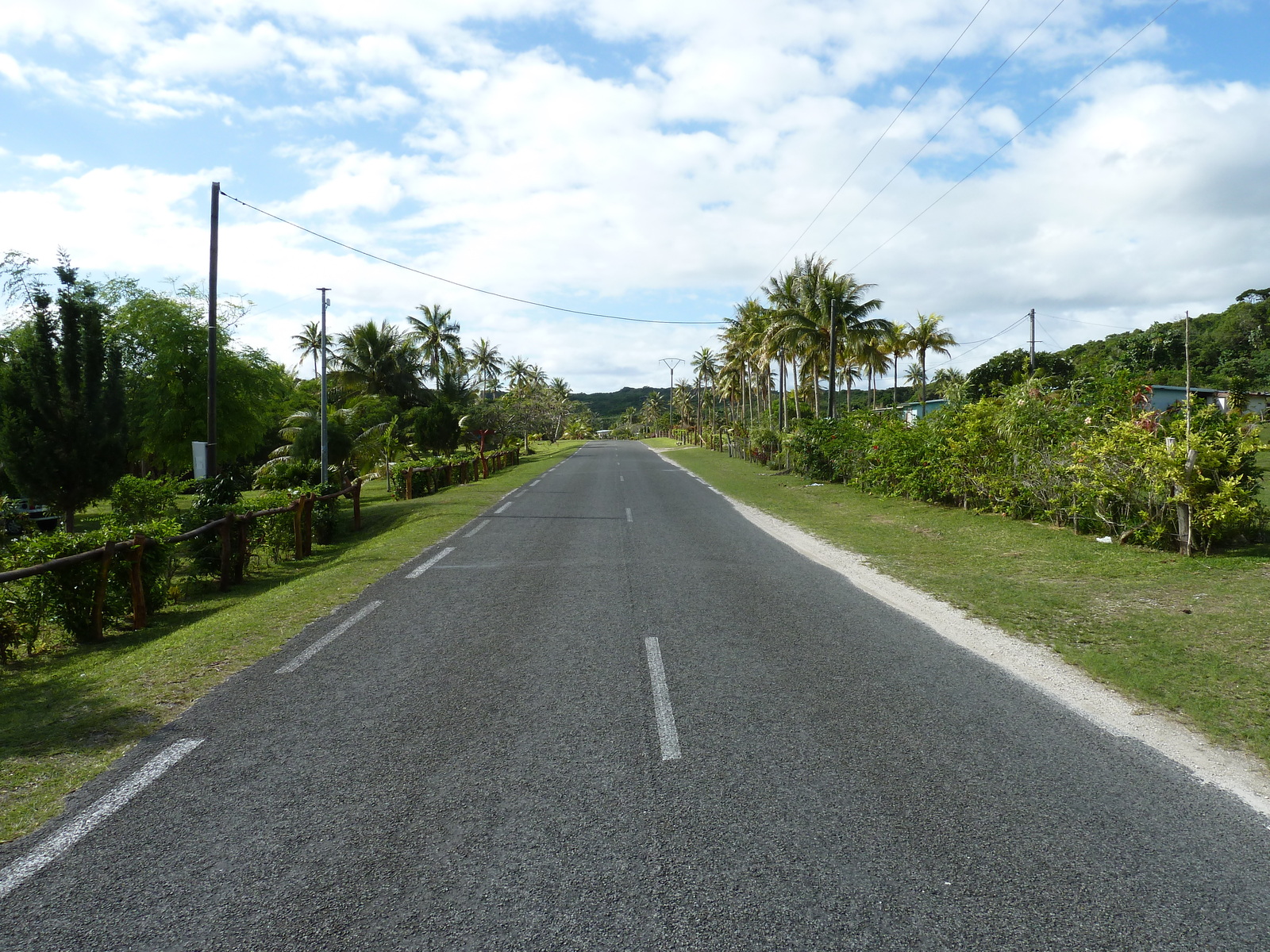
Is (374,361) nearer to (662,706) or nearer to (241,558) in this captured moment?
(241,558)

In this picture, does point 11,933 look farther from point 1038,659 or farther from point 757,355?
point 757,355

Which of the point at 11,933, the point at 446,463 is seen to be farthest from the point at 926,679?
the point at 446,463

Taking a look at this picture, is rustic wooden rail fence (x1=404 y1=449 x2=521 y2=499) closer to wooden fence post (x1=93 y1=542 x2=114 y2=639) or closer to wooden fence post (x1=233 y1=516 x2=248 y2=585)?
wooden fence post (x1=233 y1=516 x2=248 y2=585)

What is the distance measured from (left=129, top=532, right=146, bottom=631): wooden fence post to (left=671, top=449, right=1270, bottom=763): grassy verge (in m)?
9.13

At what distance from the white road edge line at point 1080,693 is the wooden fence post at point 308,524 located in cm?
1005

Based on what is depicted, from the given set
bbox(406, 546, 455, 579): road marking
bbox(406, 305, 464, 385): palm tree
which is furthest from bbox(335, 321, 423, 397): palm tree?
bbox(406, 546, 455, 579): road marking

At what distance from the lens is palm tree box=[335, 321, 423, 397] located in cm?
4953

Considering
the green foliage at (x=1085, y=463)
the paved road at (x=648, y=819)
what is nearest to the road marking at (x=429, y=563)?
the paved road at (x=648, y=819)

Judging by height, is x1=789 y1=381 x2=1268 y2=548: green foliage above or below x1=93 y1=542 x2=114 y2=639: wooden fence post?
above

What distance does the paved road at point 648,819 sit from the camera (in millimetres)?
2934

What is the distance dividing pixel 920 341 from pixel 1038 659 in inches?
2344

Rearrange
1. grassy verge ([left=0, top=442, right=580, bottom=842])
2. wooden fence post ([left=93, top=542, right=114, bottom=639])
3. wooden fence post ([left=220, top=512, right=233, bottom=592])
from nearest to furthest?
grassy verge ([left=0, top=442, right=580, bottom=842]) → wooden fence post ([left=93, top=542, right=114, bottom=639]) → wooden fence post ([left=220, top=512, right=233, bottom=592])

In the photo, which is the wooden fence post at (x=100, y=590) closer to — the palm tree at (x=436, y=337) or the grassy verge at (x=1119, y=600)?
the grassy verge at (x=1119, y=600)

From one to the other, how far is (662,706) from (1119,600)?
19.2 ft
